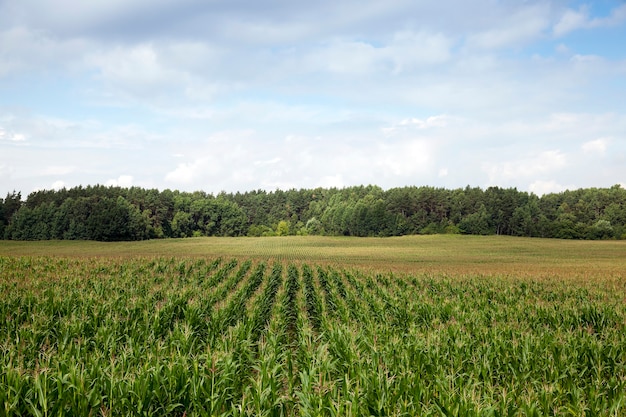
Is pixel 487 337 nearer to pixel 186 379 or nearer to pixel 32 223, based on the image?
pixel 186 379

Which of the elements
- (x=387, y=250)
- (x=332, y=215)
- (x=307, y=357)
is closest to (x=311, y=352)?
(x=307, y=357)

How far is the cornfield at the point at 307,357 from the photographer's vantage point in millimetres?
6941

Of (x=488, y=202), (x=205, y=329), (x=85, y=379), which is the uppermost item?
(x=488, y=202)

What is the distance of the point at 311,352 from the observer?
959 cm

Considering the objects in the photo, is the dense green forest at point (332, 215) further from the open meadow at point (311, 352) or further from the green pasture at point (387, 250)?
the open meadow at point (311, 352)

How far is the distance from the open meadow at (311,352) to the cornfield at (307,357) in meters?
0.06

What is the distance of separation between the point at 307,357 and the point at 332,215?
141 meters

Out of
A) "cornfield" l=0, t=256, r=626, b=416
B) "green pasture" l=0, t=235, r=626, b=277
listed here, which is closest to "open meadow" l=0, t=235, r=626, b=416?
"cornfield" l=0, t=256, r=626, b=416

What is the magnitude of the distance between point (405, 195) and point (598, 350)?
131 m

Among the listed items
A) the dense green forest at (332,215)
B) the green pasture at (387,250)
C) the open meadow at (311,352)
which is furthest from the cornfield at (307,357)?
the dense green forest at (332,215)

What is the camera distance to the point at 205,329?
1502 cm

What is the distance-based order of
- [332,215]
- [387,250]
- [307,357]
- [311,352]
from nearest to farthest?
[307,357]
[311,352]
[387,250]
[332,215]

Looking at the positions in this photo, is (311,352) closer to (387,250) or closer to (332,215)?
(387,250)

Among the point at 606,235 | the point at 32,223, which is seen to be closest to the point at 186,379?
the point at 32,223
